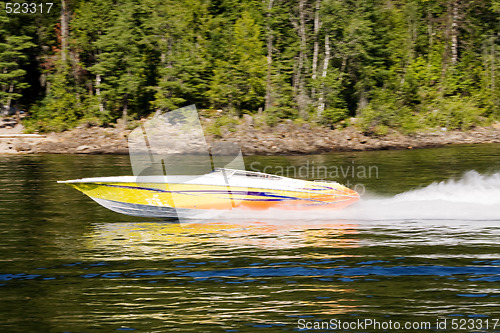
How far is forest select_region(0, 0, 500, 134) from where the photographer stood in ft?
131

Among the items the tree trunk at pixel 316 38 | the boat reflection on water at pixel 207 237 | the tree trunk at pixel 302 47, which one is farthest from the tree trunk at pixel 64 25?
the boat reflection on water at pixel 207 237

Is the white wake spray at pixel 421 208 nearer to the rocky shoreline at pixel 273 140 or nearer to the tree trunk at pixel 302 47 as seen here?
the rocky shoreline at pixel 273 140

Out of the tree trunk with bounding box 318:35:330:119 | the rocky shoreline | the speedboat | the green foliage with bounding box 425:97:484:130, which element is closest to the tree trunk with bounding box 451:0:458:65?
the green foliage with bounding box 425:97:484:130

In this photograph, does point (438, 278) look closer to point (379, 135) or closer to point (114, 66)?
point (379, 135)

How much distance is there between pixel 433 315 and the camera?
8359mm

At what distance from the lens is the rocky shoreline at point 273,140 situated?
1341 inches

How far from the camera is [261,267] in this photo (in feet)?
34.9

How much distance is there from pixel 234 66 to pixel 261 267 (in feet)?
104

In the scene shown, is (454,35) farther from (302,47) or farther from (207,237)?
(207,237)

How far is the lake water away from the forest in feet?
73.9

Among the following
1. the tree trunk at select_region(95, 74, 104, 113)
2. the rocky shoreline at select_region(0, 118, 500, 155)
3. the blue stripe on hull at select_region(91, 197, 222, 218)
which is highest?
the tree trunk at select_region(95, 74, 104, 113)

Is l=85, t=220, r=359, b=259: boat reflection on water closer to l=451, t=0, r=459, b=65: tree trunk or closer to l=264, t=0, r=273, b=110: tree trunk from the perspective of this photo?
l=264, t=0, r=273, b=110: tree trunk

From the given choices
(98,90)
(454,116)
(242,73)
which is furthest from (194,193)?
(454,116)

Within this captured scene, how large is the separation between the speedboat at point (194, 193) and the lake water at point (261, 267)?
370mm
